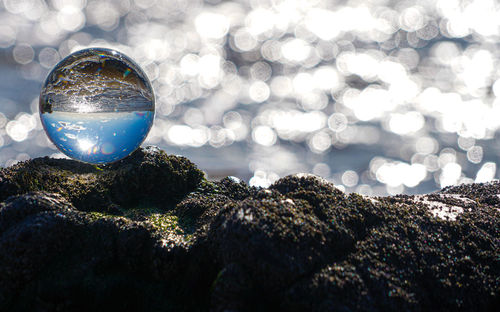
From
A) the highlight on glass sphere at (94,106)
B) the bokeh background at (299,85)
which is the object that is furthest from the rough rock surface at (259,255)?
the bokeh background at (299,85)

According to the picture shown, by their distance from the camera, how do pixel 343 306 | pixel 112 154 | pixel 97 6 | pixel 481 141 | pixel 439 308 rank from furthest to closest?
pixel 97 6
pixel 481 141
pixel 112 154
pixel 439 308
pixel 343 306

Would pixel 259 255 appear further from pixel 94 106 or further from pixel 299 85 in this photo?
pixel 299 85

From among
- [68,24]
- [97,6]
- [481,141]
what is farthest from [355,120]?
[97,6]

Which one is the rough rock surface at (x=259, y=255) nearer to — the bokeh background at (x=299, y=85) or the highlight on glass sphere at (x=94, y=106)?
the highlight on glass sphere at (x=94, y=106)

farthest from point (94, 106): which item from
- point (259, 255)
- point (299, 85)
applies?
point (299, 85)

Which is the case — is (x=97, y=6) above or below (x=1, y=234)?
above

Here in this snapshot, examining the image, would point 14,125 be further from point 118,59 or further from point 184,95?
point 118,59
